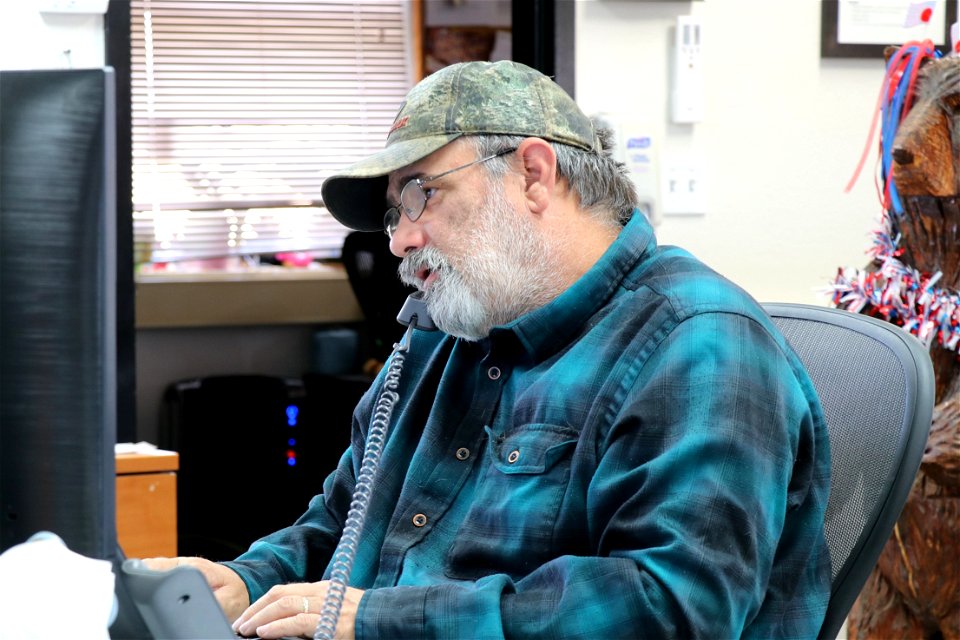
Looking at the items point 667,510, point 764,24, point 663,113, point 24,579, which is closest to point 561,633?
point 667,510

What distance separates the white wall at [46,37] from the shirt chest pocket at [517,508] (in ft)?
5.51

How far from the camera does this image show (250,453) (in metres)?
4.39

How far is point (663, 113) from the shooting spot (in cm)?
276

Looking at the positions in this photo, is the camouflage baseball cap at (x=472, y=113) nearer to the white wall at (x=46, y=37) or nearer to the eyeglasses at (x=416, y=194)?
the eyeglasses at (x=416, y=194)

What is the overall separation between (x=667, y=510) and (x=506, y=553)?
0.20 m

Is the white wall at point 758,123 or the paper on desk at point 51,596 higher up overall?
the white wall at point 758,123

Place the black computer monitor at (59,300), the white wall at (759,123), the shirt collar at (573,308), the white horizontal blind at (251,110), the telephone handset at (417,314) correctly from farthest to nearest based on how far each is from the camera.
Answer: the white horizontal blind at (251,110), the white wall at (759,123), the telephone handset at (417,314), the shirt collar at (573,308), the black computer monitor at (59,300)

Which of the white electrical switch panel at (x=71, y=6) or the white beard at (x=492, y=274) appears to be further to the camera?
the white electrical switch panel at (x=71, y=6)

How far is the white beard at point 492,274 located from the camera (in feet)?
4.33

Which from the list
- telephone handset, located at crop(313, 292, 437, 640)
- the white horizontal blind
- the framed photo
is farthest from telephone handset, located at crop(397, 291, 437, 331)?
the white horizontal blind

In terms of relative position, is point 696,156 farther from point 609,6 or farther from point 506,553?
point 506,553

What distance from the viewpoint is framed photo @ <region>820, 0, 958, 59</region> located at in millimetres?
2842

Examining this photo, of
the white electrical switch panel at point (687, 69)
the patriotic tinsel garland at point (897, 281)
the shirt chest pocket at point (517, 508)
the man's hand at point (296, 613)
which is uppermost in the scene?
the white electrical switch panel at point (687, 69)

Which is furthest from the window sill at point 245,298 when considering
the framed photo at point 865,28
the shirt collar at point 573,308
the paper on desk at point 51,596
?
the paper on desk at point 51,596
